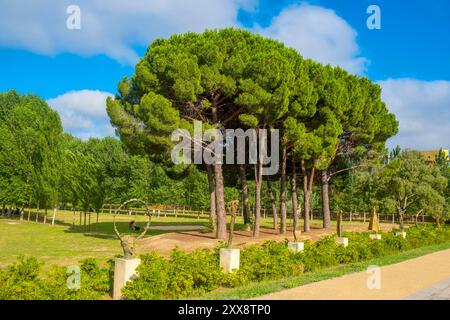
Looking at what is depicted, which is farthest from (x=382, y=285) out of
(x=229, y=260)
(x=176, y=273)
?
(x=176, y=273)

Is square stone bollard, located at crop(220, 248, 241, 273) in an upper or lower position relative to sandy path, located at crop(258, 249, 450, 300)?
upper

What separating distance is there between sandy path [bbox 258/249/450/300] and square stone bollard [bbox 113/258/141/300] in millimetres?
2771

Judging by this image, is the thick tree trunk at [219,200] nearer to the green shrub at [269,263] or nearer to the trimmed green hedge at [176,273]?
the trimmed green hedge at [176,273]

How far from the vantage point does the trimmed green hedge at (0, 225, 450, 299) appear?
801 cm

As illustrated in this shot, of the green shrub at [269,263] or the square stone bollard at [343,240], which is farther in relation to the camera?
the square stone bollard at [343,240]

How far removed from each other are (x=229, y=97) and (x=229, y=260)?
12568mm

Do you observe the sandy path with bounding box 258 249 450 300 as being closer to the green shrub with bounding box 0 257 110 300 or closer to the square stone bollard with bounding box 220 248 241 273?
the square stone bollard with bounding box 220 248 241 273

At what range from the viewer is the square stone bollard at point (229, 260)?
36.6ft

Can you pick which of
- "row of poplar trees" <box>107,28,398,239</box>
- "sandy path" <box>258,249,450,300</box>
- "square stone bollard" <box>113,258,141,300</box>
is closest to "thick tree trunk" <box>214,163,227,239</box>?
"row of poplar trees" <box>107,28,398,239</box>

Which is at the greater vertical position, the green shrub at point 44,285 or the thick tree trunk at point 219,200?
the thick tree trunk at point 219,200

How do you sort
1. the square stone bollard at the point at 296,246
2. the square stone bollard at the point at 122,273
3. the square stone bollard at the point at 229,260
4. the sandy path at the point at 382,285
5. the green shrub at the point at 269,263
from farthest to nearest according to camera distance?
the square stone bollard at the point at 296,246 < the green shrub at the point at 269,263 < the square stone bollard at the point at 229,260 < the square stone bollard at the point at 122,273 < the sandy path at the point at 382,285

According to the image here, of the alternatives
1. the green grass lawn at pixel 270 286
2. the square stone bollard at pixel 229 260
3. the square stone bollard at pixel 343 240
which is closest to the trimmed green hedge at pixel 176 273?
the square stone bollard at pixel 229 260

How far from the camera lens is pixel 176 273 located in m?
9.62

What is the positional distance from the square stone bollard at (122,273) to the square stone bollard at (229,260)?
2.71 meters
